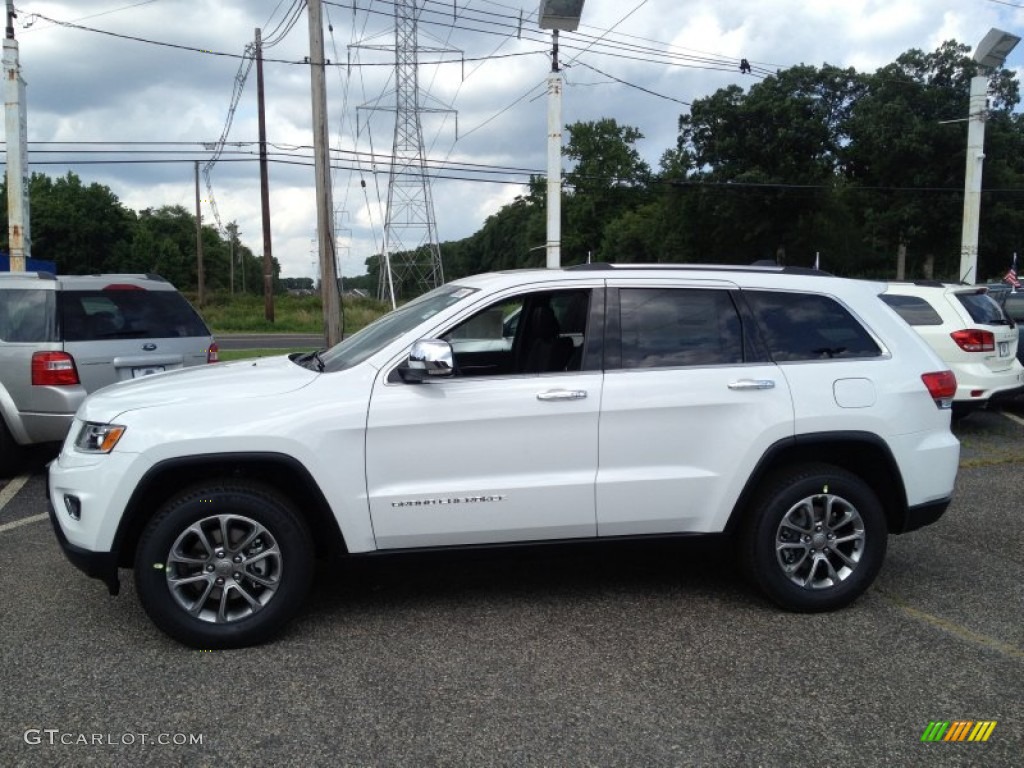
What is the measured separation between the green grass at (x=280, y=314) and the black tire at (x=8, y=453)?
25.3m

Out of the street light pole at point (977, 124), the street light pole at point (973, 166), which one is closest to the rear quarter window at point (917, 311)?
the street light pole at point (977, 124)

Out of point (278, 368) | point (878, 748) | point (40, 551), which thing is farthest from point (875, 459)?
point (40, 551)

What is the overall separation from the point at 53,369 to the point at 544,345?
462 cm

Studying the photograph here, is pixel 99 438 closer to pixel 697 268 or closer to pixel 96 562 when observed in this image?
pixel 96 562

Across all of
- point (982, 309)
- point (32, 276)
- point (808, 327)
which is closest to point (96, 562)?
point (808, 327)

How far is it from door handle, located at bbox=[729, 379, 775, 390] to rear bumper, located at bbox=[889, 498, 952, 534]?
1036 millimetres

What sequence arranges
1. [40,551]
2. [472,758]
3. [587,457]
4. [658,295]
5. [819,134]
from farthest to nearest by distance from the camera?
1. [819,134]
2. [40,551]
3. [658,295]
4. [587,457]
5. [472,758]

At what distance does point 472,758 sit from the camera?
3188 mm

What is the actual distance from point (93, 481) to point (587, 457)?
2.28 m

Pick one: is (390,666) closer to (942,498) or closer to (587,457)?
(587,457)

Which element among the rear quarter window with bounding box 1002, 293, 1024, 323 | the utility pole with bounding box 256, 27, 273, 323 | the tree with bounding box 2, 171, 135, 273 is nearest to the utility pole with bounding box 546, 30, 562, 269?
the rear quarter window with bounding box 1002, 293, 1024, 323

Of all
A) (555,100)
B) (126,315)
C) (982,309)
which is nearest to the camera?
(126,315)

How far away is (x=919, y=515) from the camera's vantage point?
4699 mm

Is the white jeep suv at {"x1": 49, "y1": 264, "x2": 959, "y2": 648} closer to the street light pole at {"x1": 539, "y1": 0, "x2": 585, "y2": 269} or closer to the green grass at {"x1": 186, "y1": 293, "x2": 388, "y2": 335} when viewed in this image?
the street light pole at {"x1": 539, "y1": 0, "x2": 585, "y2": 269}
